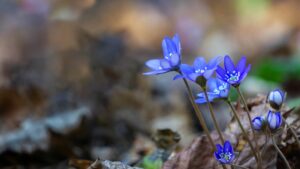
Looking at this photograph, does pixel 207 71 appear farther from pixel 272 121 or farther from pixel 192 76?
pixel 272 121

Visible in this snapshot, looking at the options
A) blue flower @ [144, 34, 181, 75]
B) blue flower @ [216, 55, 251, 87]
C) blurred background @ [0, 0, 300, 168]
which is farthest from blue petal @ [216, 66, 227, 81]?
blurred background @ [0, 0, 300, 168]

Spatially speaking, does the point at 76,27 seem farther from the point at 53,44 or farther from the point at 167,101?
the point at 167,101

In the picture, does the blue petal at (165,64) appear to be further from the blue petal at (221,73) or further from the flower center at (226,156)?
the flower center at (226,156)

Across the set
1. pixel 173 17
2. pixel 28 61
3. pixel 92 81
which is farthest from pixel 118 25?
pixel 92 81

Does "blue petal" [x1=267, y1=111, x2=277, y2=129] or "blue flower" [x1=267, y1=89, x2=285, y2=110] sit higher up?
"blue flower" [x1=267, y1=89, x2=285, y2=110]

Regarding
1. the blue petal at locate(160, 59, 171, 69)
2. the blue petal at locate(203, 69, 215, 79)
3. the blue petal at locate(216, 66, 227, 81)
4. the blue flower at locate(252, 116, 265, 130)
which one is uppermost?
the blue petal at locate(160, 59, 171, 69)

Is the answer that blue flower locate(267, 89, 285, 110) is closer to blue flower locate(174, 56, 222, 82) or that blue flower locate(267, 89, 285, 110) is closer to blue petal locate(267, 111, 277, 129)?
blue petal locate(267, 111, 277, 129)
